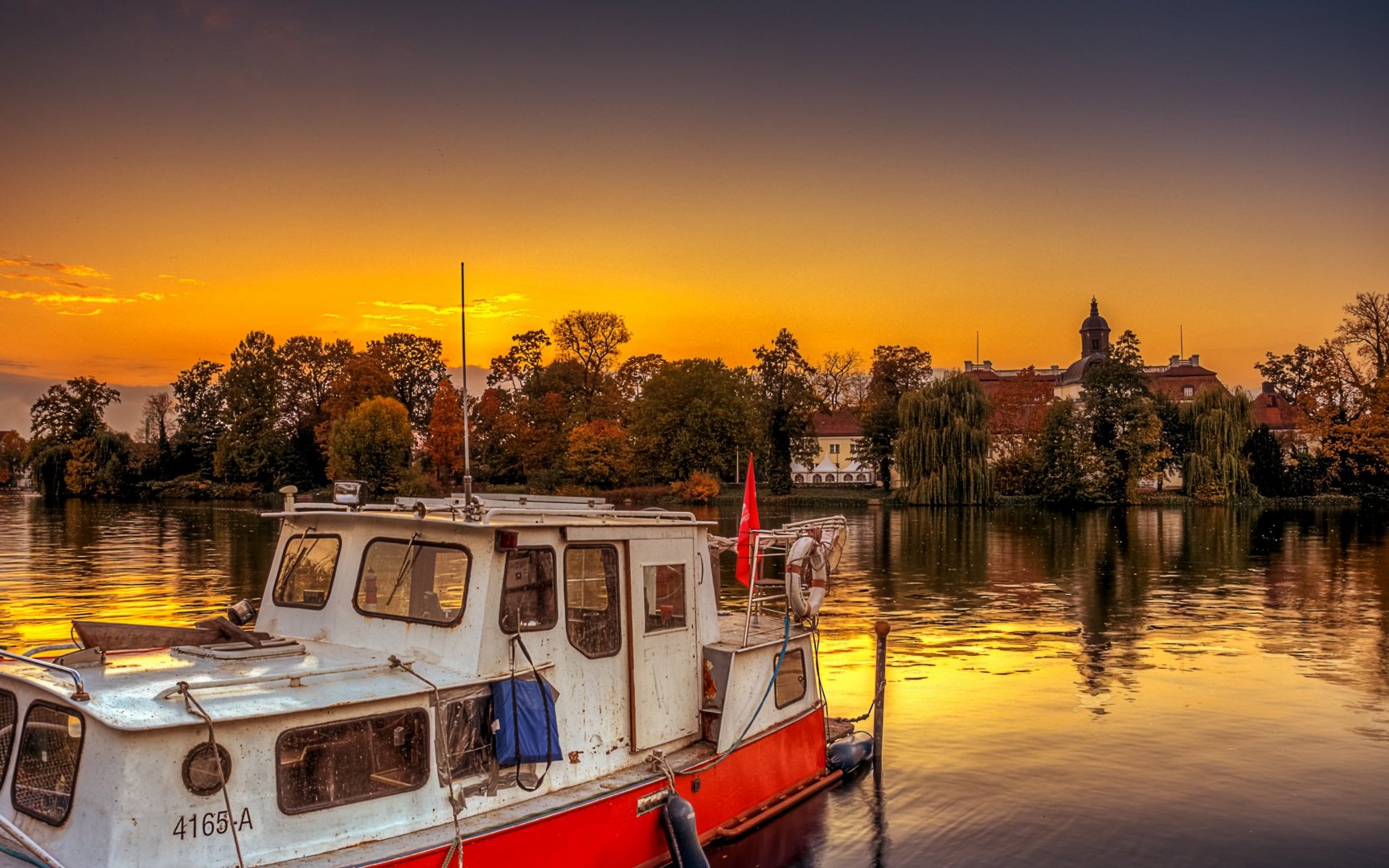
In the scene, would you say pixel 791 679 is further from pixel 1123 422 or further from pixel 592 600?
pixel 1123 422

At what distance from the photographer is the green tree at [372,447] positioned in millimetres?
97000

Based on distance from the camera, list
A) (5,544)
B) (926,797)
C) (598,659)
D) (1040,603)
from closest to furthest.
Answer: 1. (598,659)
2. (926,797)
3. (1040,603)
4. (5,544)

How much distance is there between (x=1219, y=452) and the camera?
86188 millimetres

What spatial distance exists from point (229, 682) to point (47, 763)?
53.6 inches

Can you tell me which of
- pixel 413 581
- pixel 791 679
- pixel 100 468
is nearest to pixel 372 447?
pixel 100 468

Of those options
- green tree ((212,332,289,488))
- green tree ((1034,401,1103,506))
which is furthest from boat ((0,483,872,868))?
green tree ((212,332,289,488))

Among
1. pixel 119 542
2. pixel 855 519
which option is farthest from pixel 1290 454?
pixel 119 542

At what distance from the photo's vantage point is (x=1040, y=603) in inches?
1476

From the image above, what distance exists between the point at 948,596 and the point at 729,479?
2542 inches

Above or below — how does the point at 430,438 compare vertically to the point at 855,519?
above

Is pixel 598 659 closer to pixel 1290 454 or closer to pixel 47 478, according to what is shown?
pixel 1290 454

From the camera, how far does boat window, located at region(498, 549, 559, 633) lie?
10375 mm

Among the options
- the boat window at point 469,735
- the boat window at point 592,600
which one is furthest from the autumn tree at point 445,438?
the boat window at point 469,735

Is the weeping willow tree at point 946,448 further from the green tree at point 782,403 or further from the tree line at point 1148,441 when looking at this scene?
the green tree at point 782,403
